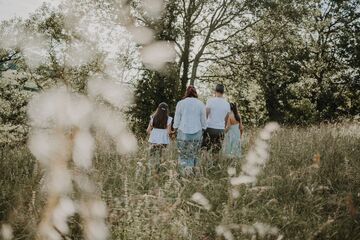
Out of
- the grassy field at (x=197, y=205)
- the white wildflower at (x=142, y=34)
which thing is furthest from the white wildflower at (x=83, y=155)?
the white wildflower at (x=142, y=34)

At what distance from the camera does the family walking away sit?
7.26m

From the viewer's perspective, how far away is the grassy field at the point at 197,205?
3.53m

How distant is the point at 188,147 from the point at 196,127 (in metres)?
0.54

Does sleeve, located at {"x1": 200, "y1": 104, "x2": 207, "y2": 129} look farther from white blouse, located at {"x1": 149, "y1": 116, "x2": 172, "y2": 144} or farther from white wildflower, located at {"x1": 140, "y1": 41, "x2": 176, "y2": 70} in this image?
white wildflower, located at {"x1": 140, "y1": 41, "x2": 176, "y2": 70}

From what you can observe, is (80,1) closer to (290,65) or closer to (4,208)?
(290,65)

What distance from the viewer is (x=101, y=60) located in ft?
81.0

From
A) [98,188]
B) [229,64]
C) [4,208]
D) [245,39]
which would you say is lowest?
[4,208]

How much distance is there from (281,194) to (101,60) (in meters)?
20.9

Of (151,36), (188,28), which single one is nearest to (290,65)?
(188,28)

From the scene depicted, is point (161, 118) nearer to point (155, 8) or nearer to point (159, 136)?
point (159, 136)

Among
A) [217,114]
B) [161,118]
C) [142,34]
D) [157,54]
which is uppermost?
[142,34]

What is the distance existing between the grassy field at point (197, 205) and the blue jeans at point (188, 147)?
344 mm

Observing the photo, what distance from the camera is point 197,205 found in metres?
3.93

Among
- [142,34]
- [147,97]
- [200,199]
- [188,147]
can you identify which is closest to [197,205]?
[200,199]
